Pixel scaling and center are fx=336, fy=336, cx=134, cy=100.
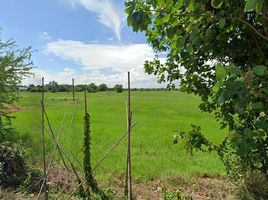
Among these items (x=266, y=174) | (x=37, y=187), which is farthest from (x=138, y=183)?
(x=266, y=174)

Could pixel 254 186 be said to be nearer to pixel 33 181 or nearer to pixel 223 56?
pixel 223 56

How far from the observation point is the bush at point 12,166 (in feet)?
21.0

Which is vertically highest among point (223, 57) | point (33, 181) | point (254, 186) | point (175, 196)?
point (223, 57)

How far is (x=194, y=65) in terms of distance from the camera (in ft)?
11.5

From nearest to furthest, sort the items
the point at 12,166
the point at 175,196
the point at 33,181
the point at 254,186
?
the point at 254,186
the point at 175,196
the point at 33,181
the point at 12,166

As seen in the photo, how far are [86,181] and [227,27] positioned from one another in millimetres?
4173

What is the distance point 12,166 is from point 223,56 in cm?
505

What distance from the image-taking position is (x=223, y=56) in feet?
10.8

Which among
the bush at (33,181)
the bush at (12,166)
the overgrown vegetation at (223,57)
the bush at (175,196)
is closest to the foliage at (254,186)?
the overgrown vegetation at (223,57)

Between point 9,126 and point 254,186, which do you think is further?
point 9,126

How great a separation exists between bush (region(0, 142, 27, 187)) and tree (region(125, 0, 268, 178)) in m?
3.90

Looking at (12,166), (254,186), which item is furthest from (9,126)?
(254,186)

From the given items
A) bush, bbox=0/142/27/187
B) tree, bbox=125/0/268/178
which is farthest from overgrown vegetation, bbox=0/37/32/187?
tree, bbox=125/0/268/178

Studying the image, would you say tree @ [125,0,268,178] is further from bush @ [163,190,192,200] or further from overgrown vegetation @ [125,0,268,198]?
bush @ [163,190,192,200]
